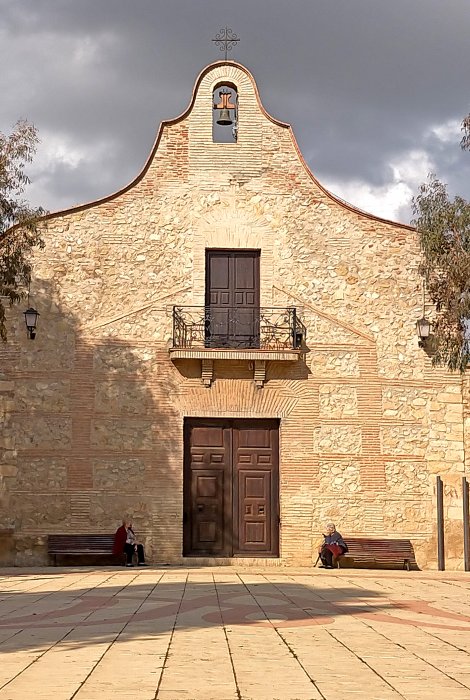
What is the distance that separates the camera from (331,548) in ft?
58.3

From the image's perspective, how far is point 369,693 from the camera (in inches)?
232

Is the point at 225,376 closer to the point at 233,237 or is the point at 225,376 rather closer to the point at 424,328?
the point at 233,237

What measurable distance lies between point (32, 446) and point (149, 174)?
6102mm

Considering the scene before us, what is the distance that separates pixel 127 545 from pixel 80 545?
101 cm

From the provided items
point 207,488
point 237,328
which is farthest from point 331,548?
point 237,328

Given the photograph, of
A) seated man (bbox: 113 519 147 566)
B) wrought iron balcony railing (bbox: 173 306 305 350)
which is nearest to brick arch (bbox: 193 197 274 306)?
wrought iron balcony railing (bbox: 173 306 305 350)

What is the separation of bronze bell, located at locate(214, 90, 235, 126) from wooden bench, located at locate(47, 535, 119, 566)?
8.80 m

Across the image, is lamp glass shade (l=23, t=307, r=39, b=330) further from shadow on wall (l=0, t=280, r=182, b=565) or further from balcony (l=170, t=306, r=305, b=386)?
balcony (l=170, t=306, r=305, b=386)

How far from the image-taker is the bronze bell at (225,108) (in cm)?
1958

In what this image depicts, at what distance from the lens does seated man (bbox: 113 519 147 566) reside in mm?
17609

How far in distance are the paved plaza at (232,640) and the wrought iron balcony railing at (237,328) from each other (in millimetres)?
5848

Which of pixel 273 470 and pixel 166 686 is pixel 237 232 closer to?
pixel 273 470

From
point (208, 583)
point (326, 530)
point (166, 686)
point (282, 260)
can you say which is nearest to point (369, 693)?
point (166, 686)

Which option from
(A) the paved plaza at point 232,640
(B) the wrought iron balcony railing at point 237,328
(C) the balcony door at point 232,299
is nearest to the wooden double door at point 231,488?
(B) the wrought iron balcony railing at point 237,328
